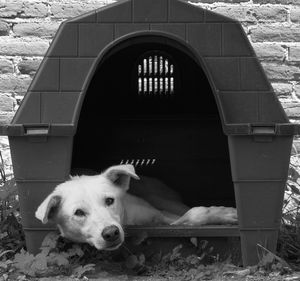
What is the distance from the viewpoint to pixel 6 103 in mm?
4812

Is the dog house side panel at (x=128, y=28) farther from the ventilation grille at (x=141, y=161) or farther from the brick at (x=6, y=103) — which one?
the brick at (x=6, y=103)

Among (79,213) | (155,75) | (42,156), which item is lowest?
(79,213)

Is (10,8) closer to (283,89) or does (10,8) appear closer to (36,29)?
(36,29)

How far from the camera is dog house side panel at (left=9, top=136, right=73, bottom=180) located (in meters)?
3.21

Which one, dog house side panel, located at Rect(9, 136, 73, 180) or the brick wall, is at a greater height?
the brick wall

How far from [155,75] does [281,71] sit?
0.93m

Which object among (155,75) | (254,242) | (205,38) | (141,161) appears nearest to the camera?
(254,242)

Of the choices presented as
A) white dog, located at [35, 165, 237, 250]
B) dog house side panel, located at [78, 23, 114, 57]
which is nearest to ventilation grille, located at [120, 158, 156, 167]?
white dog, located at [35, 165, 237, 250]

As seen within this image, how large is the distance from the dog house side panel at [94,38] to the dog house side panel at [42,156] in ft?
1.30

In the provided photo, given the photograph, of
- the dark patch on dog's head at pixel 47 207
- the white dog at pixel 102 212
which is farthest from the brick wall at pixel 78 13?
the dark patch on dog's head at pixel 47 207

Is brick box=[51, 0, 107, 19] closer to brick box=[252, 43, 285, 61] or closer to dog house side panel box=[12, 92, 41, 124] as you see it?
brick box=[252, 43, 285, 61]

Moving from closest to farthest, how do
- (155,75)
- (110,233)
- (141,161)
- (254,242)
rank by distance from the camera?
(110,233) < (254,242) < (155,75) < (141,161)

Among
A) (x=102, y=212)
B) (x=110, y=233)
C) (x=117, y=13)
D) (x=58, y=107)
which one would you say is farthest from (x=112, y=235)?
(x=117, y=13)

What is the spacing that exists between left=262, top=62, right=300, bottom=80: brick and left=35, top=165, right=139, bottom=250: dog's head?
1741 millimetres
